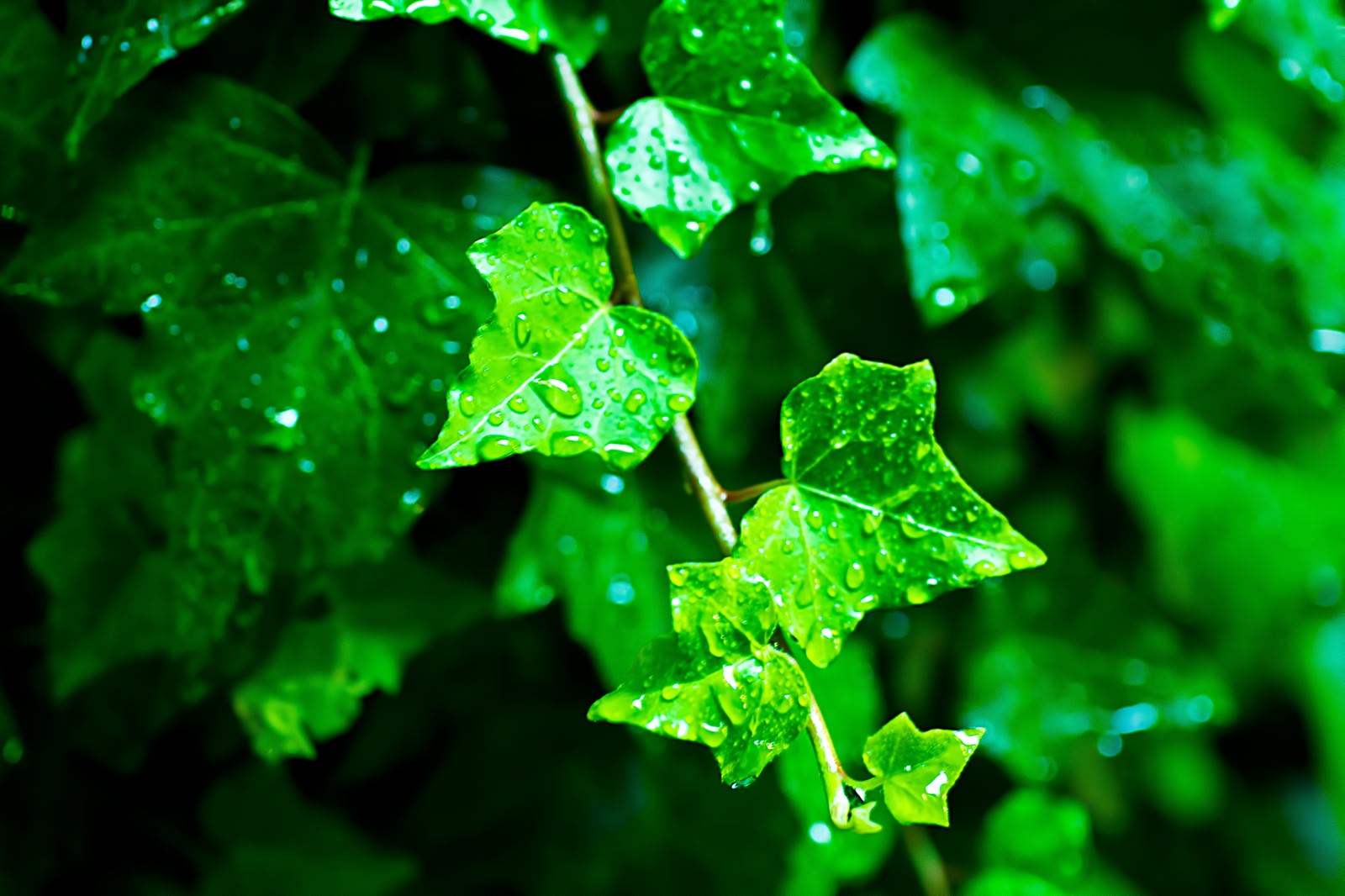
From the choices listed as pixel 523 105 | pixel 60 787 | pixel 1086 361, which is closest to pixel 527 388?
pixel 523 105

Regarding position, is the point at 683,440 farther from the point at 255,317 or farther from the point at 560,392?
the point at 255,317

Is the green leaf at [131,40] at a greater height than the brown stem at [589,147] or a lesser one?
greater

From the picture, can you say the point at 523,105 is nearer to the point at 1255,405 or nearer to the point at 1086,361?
the point at 1086,361

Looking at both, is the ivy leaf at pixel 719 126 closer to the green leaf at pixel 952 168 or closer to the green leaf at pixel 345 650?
the green leaf at pixel 952 168

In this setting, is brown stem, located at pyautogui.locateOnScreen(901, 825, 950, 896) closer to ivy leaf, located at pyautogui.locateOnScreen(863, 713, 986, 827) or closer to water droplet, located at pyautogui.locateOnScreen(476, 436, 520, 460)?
ivy leaf, located at pyautogui.locateOnScreen(863, 713, 986, 827)

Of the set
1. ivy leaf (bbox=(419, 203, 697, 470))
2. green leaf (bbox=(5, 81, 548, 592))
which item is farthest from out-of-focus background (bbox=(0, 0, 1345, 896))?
ivy leaf (bbox=(419, 203, 697, 470))

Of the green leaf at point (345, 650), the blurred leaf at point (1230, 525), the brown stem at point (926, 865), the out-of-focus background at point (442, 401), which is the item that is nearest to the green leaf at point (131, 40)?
the out-of-focus background at point (442, 401)

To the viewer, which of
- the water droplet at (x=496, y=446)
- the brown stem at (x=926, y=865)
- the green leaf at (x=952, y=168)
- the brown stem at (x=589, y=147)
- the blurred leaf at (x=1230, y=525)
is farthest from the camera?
the blurred leaf at (x=1230, y=525)
